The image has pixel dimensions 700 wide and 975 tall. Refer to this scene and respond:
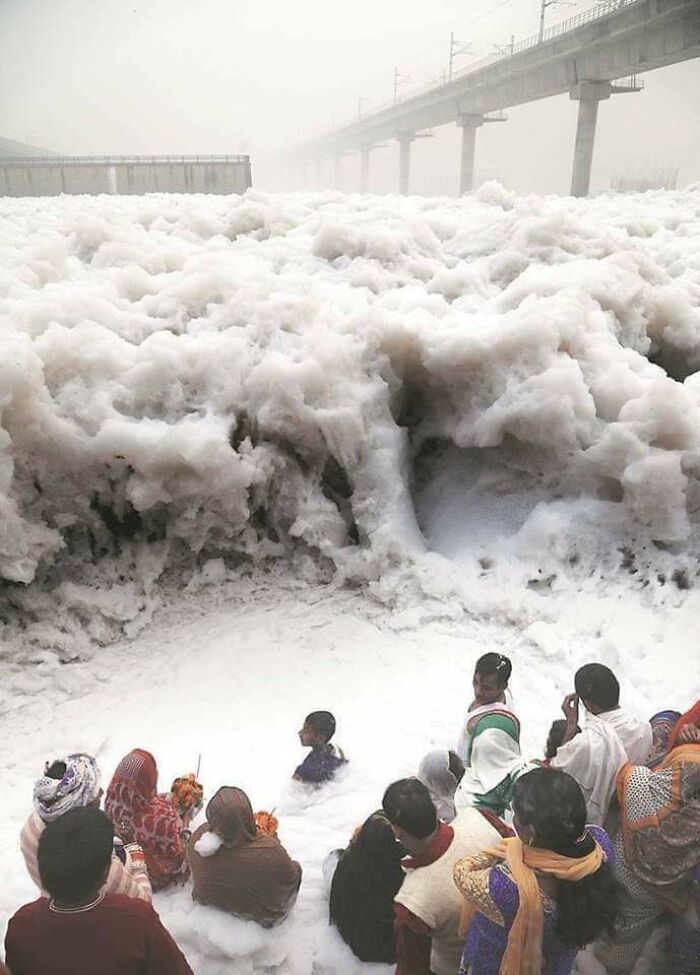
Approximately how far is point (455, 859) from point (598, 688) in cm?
75

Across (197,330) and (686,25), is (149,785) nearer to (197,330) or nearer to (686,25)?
(197,330)

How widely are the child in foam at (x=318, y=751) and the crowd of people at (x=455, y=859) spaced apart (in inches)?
17.5

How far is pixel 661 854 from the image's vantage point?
1.90m

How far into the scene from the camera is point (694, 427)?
155 inches

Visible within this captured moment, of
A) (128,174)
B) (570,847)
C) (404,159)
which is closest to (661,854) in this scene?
(570,847)

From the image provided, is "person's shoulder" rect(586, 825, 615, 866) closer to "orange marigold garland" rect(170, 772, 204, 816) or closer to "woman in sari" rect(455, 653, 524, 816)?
"woman in sari" rect(455, 653, 524, 816)

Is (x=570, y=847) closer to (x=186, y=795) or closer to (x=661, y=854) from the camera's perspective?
(x=661, y=854)

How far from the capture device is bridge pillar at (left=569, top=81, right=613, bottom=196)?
20234mm

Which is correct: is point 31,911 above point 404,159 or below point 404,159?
below

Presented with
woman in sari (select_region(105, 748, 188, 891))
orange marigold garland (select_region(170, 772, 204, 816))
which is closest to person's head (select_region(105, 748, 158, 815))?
woman in sari (select_region(105, 748, 188, 891))

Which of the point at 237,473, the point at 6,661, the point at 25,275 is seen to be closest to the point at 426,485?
the point at 237,473

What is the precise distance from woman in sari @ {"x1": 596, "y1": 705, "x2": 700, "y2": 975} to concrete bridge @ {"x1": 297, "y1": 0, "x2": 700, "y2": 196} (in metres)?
18.6

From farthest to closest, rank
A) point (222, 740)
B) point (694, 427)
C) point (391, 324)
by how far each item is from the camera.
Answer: point (391, 324) < point (694, 427) < point (222, 740)

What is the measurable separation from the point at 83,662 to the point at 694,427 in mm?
3815
